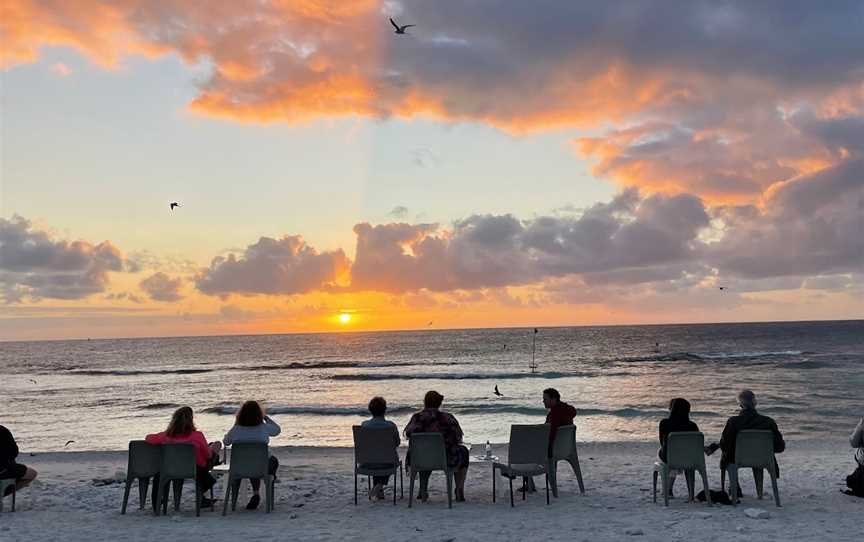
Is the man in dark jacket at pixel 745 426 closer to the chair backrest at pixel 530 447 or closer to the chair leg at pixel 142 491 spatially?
the chair backrest at pixel 530 447

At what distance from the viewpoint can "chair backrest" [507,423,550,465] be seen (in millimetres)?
7871

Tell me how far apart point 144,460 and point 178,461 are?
409 mm

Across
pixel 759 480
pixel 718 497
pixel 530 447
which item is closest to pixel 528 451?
pixel 530 447

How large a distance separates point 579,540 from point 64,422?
21.5 m

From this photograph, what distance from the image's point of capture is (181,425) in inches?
301

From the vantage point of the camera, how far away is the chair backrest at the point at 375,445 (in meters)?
7.94

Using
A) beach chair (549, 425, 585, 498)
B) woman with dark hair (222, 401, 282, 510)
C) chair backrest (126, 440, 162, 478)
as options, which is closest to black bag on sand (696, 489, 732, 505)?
beach chair (549, 425, 585, 498)

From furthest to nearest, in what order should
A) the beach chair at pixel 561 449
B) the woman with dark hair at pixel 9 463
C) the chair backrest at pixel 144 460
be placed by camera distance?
the beach chair at pixel 561 449 → the woman with dark hair at pixel 9 463 → the chair backrest at pixel 144 460

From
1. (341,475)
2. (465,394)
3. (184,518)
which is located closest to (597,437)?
(341,475)

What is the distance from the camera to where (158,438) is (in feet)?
25.3

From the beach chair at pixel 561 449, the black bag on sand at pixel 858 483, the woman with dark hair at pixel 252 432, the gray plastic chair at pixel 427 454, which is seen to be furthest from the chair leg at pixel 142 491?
the black bag on sand at pixel 858 483

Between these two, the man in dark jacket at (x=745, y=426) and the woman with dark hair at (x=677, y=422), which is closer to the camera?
the man in dark jacket at (x=745, y=426)

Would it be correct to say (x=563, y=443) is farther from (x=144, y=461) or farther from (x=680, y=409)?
(x=144, y=461)

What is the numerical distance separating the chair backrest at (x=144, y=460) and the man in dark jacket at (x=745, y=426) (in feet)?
19.6
